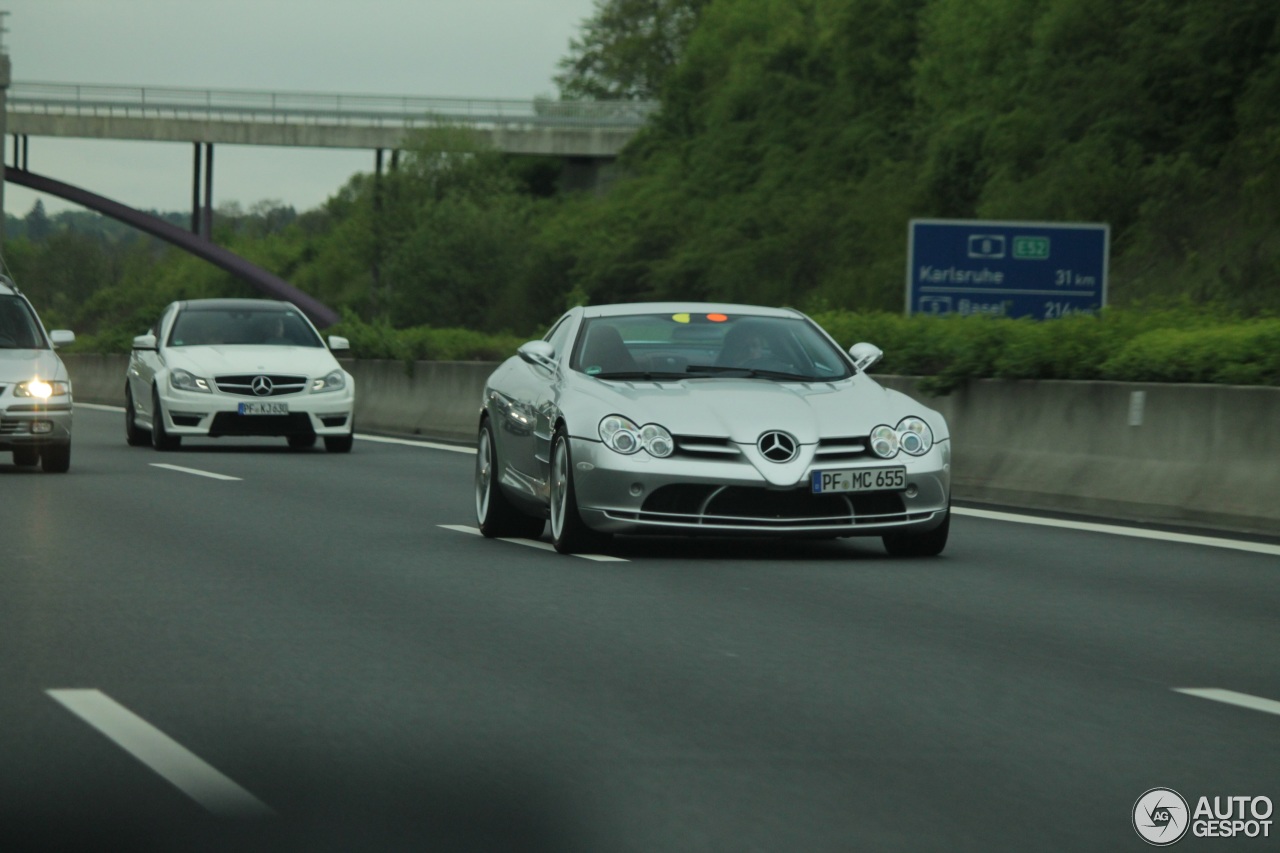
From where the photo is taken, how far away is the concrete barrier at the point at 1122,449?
13664mm

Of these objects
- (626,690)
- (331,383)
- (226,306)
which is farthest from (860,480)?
(226,306)

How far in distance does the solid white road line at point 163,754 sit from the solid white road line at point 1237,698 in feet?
10.1

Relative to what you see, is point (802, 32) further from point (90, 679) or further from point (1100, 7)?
point (90, 679)

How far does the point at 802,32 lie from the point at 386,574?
73.3 metres

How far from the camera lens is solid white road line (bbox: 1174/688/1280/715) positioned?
22.8 ft

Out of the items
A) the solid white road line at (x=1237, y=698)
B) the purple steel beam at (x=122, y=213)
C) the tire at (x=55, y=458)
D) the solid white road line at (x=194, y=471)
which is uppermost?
the purple steel beam at (x=122, y=213)

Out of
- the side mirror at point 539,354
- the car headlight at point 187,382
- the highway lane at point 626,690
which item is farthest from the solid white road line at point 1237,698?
the car headlight at point 187,382

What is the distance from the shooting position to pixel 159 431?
2259cm

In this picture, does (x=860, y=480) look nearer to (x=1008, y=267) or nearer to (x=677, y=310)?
(x=677, y=310)

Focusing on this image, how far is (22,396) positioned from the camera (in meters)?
17.6

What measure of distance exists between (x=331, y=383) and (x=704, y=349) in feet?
36.1

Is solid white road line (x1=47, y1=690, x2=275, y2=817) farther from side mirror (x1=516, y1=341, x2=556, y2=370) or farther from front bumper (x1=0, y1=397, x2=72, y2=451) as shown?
front bumper (x1=0, y1=397, x2=72, y2=451)

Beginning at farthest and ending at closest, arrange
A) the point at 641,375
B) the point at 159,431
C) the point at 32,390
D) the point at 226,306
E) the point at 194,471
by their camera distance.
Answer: the point at 226,306 < the point at 159,431 < the point at 194,471 < the point at 32,390 < the point at 641,375

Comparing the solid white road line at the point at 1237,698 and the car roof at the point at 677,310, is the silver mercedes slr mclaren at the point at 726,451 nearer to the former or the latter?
the car roof at the point at 677,310
